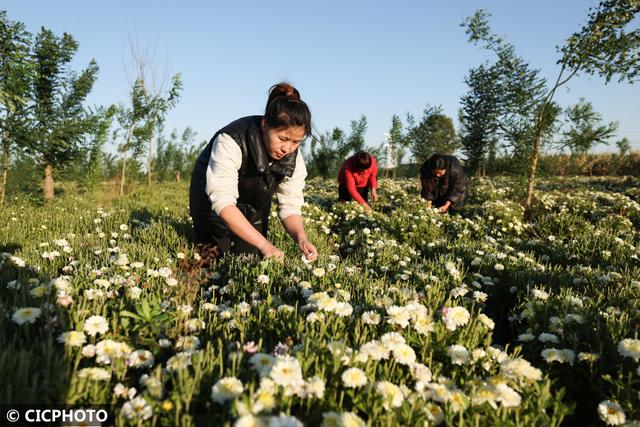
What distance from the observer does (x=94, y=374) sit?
1.51 metres

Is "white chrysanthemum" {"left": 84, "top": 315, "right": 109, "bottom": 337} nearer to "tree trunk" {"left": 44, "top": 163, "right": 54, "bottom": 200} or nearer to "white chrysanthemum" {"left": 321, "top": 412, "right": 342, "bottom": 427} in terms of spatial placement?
"white chrysanthemum" {"left": 321, "top": 412, "right": 342, "bottom": 427}

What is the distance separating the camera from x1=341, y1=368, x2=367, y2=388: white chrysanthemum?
155cm

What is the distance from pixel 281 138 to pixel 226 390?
2340mm

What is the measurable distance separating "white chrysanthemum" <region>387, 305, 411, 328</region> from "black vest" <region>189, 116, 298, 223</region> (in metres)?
2.18

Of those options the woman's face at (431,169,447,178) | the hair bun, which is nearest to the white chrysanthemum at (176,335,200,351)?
the hair bun

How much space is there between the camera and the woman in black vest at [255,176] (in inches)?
127

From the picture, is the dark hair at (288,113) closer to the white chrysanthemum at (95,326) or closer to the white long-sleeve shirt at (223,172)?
the white long-sleeve shirt at (223,172)

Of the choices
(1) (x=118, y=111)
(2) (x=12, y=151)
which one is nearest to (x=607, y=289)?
(2) (x=12, y=151)

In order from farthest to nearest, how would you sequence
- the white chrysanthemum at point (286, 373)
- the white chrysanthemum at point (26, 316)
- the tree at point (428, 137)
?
the tree at point (428, 137)
the white chrysanthemum at point (26, 316)
the white chrysanthemum at point (286, 373)

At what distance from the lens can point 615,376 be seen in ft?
6.53

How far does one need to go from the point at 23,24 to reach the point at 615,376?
9.72 m

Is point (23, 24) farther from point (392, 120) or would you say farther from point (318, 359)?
point (392, 120)

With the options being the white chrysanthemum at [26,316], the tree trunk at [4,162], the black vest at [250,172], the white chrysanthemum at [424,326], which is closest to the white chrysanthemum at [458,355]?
the white chrysanthemum at [424,326]

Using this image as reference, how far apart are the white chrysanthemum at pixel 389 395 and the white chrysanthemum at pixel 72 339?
4.11 feet
